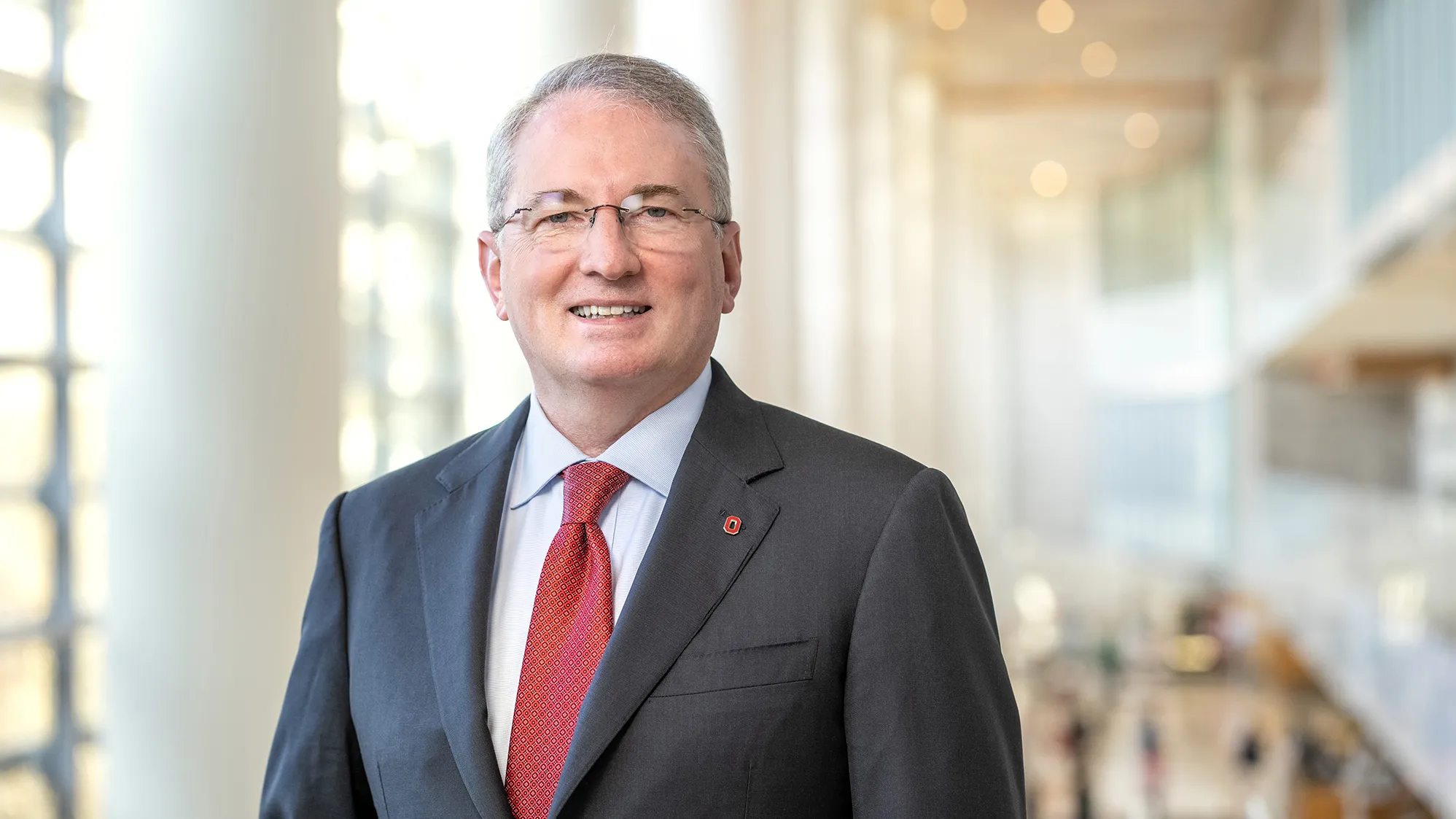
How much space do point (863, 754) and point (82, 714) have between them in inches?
136

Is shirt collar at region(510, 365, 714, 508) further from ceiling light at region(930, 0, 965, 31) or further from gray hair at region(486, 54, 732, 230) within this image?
ceiling light at region(930, 0, 965, 31)

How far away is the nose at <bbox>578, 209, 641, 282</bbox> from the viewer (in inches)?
77.4

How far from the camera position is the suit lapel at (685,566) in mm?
1889

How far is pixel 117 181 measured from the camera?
3.25 meters

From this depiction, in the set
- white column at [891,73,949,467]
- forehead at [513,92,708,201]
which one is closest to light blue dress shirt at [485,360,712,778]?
forehead at [513,92,708,201]

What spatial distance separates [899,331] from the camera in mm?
22094

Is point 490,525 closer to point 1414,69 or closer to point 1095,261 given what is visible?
point 1414,69

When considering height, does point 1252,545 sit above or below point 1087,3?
below

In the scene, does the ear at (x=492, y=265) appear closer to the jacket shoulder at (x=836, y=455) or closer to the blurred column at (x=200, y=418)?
the jacket shoulder at (x=836, y=455)

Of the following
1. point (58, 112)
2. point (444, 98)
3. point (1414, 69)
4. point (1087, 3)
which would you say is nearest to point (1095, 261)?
point (1087, 3)

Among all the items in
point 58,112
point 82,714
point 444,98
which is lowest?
point 82,714

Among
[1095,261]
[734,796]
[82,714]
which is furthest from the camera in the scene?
[1095,261]

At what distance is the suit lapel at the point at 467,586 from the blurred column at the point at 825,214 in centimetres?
1323

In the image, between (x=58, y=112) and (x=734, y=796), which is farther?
(x=58, y=112)
